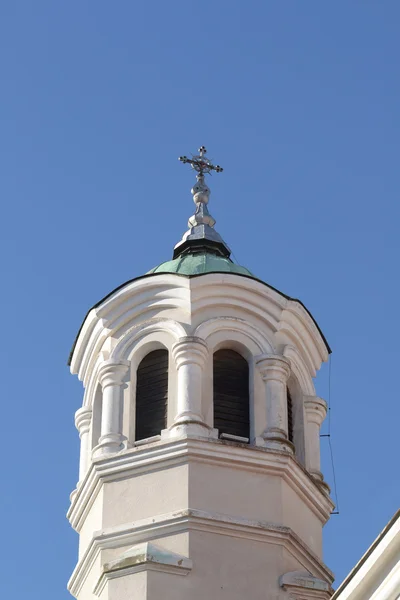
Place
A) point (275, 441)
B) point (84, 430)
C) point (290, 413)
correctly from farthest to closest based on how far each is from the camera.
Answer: point (84, 430)
point (290, 413)
point (275, 441)

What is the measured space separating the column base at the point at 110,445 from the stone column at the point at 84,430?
658mm

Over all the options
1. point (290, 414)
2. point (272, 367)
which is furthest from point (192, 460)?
point (290, 414)

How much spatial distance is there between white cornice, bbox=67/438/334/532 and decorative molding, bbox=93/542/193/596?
1.29 metres

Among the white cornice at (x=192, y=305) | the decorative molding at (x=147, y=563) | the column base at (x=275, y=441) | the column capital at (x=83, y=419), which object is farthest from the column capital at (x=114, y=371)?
the decorative molding at (x=147, y=563)

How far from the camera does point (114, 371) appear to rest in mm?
24469

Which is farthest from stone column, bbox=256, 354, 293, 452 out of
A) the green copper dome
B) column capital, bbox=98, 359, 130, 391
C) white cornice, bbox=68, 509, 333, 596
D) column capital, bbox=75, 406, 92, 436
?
column capital, bbox=75, 406, 92, 436

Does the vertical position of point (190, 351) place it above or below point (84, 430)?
above

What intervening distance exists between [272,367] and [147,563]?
3.58 m

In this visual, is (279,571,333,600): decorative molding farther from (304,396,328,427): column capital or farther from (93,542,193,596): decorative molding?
(304,396,328,427): column capital

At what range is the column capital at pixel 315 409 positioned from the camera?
2500 centimetres

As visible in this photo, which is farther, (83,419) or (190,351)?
(83,419)

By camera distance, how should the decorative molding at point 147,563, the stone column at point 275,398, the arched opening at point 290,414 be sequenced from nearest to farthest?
the decorative molding at point 147,563 < the stone column at point 275,398 < the arched opening at point 290,414

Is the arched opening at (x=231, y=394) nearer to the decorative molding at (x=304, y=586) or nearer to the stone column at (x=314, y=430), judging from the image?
the stone column at (x=314, y=430)

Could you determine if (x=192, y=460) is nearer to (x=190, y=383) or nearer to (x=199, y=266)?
(x=190, y=383)
